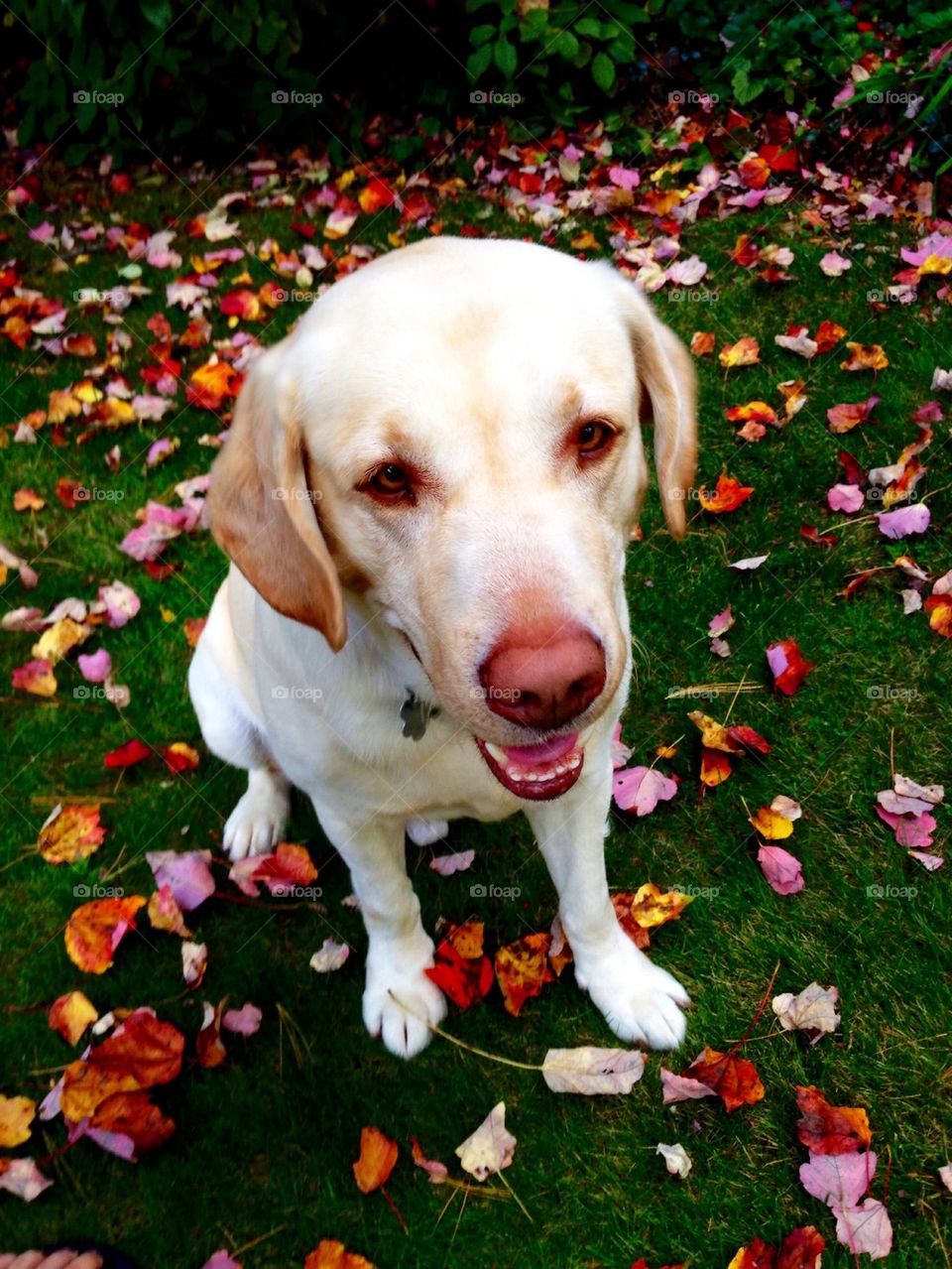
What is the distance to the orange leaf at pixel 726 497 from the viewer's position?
420 cm

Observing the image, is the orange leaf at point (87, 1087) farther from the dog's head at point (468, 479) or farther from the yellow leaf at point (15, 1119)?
the dog's head at point (468, 479)

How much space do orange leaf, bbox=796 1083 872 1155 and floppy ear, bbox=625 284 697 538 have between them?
1.72 m

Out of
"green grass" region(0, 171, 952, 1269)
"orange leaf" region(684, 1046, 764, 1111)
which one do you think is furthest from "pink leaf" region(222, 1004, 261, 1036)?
"orange leaf" region(684, 1046, 764, 1111)

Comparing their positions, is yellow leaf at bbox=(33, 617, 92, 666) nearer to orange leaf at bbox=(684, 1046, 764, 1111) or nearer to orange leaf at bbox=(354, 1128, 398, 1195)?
orange leaf at bbox=(354, 1128, 398, 1195)

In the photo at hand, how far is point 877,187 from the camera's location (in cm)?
565

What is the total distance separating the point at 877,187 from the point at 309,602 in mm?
5211

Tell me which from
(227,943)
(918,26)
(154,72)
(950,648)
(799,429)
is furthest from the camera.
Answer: (154,72)

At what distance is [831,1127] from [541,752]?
146cm

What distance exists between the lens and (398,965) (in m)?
2.99

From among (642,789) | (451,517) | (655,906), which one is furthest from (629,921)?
(451,517)

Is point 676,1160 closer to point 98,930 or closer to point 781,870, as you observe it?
point 781,870

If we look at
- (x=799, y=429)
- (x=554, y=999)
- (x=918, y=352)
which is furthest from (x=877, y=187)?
(x=554, y=999)

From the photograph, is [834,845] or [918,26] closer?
[834,845]

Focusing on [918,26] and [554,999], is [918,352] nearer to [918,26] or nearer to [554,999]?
[918,26]
